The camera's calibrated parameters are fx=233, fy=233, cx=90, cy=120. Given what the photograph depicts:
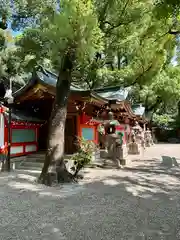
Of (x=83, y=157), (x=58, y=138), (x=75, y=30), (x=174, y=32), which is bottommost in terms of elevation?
(x=83, y=157)

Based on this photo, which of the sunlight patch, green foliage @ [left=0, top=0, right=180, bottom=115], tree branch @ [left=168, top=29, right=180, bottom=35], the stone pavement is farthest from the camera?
tree branch @ [left=168, top=29, right=180, bottom=35]

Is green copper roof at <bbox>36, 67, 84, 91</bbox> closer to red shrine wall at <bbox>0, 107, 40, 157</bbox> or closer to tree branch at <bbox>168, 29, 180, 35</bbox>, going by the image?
red shrine wall at <bbox>0, 107, 40, 157</bbox>

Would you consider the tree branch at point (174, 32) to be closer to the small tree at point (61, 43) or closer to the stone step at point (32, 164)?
the small tree at point (61, 43)

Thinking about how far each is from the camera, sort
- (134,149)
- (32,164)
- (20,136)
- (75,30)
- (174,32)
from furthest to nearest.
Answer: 1. (134,149)
2. (20,136)
3. (32,164)
4. (174,32)
5. (75,30)

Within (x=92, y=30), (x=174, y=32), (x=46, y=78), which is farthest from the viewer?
(x=46, y=78)

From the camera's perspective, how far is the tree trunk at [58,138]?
23.3 ft

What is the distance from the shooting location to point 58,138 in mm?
7312

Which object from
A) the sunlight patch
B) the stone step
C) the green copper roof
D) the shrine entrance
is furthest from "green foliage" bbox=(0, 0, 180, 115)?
the stone step

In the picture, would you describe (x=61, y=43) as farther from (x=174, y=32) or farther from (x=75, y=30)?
(x=174, y=32)

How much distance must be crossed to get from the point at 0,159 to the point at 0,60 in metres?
10.0

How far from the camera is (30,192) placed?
20.4ft

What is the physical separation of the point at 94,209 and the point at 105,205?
362 mm

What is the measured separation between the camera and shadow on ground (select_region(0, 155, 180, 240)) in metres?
3.71

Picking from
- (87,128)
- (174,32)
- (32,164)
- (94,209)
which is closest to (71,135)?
(87,128)
